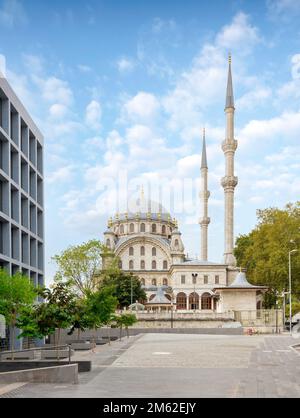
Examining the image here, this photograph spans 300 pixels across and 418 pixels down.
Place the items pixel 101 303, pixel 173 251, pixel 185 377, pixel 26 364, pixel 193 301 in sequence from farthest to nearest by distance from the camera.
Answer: pixel 173 251, pixel 193 301, pixel 101 303, pixel 26 364, pixel 185 377

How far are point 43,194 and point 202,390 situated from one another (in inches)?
1477

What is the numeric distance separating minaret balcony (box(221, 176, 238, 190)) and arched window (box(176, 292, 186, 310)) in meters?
25.8

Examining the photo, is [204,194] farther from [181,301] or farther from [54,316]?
[54,316]

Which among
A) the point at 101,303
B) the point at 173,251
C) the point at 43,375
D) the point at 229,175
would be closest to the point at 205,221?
the point at 173,251

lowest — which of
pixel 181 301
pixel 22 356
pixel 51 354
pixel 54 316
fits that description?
pixel 181 301

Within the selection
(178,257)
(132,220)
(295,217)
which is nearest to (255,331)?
(295,217)

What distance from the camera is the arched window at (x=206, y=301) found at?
113188 millimetres

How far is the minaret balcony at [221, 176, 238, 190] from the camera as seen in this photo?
310 feet

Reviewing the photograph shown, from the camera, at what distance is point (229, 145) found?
312 ft

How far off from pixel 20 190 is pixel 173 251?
87048 mm

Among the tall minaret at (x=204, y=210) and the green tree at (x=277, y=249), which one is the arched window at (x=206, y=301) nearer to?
the tall minaret at (x=204, y=210)

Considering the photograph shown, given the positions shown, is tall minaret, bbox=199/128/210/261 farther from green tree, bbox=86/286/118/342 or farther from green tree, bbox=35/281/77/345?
green tree, bbox=35/281/77/345

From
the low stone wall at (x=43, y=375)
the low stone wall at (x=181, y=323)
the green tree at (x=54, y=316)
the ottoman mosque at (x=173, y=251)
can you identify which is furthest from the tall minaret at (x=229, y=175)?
the low stone wall at (x=43, y=375)
